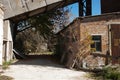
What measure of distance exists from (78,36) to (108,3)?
9136 mm

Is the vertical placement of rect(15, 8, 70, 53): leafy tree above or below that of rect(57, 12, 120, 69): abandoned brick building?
above

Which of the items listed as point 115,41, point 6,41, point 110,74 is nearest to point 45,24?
point 6,41

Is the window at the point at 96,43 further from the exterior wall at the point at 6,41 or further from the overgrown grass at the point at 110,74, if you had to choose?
the exterior wall at the point at 6,41

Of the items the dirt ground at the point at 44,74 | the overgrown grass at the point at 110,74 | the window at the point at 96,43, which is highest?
the window at the point at 96,43

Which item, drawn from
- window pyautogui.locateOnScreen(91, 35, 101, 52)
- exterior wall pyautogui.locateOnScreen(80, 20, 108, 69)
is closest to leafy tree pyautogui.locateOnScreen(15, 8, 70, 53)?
exterior wall pyautogui.locateOnScreen(80, 20, 108, 69)

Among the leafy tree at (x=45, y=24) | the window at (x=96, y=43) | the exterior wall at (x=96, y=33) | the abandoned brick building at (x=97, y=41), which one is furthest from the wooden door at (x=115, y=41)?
the leafy tree at (x=45, y=24)

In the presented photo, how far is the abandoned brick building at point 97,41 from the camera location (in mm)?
19672

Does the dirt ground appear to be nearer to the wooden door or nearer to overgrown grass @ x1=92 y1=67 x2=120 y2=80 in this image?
overgrown grass @ x1=92 y1=67 x2=120 y2=80

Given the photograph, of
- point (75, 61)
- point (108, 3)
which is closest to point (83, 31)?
point (75, 61)

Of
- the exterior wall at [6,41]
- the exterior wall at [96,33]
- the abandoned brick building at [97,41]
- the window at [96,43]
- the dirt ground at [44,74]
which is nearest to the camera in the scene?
the dirt ground at [44,74]

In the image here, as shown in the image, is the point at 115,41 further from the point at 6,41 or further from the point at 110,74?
the point at 6,41

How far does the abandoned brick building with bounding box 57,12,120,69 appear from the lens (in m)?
19.7

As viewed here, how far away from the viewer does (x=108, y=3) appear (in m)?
29.6

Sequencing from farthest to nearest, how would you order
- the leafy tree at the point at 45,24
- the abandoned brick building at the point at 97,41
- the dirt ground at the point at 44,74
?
the leafy tree at the point at 45,24, the abandoned brick building at the point at 97,41, the dirt ground at the point at 44,74
